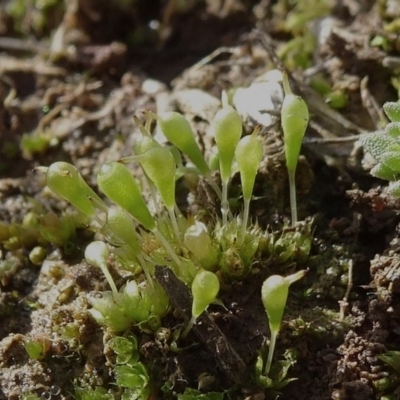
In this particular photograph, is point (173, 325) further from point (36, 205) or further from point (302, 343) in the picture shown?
point (36, 205)

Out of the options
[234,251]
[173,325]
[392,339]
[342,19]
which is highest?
[342,19]

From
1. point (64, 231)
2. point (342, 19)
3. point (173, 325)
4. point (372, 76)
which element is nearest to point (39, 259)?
point (64, 231)

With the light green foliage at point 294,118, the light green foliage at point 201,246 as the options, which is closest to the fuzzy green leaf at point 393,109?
the light green foliage at point 294,118

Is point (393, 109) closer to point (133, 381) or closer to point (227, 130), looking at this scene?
point (227, 130)

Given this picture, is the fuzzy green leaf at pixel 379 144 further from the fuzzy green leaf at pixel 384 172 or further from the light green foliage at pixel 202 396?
the light green foliage at pixel 202 396

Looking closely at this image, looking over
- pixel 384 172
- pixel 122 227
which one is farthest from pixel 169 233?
pixel 384 172
